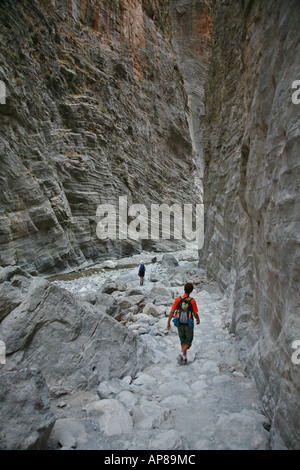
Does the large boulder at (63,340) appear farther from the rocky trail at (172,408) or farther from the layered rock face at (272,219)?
the layered rock face at (272,219)

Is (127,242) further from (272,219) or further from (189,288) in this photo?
(272,219)

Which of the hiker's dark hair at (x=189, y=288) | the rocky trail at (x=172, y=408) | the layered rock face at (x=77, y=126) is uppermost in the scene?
the layered rock face at (x=77, y=126)

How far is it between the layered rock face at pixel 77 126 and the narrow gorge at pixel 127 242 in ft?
0.45

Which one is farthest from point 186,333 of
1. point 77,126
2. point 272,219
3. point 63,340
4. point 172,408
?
point 77,126

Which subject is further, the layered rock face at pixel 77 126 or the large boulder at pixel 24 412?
the layered rock face at pixel 77 126

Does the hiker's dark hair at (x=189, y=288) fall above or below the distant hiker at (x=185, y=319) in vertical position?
above

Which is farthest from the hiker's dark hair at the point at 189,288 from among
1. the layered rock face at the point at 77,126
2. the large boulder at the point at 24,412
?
the layered rock face at the point at 77,126

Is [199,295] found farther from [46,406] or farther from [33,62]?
[33,62]

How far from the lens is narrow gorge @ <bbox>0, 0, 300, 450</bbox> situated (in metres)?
2.90

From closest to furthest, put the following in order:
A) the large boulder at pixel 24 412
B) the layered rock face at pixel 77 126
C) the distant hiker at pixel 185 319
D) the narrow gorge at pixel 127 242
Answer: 1. the large boulder at pixel 24 412
2. the narrow gorge at pixel 127 242
3. the distant hiker at pixel 185 319
4. the layered rock face at pixel 77 126

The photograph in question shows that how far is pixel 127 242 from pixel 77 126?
437 inches

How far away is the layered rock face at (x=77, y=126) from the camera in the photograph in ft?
55.6

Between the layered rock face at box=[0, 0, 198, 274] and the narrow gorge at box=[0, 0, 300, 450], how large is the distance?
0.14m

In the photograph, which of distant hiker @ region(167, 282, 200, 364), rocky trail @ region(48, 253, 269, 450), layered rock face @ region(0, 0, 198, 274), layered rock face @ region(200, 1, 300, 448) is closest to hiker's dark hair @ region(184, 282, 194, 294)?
distant hiker @ region(167, 282, 200, 364)
